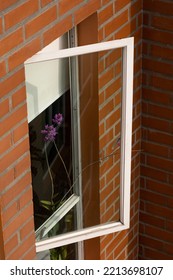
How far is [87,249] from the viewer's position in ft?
16.9

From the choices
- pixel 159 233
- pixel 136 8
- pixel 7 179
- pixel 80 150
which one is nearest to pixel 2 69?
pixel 7 179

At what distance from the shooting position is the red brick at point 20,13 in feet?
11.1

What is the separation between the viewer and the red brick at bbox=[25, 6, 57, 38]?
3.57 meters

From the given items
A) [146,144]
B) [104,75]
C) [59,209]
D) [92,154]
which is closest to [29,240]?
[59,209]

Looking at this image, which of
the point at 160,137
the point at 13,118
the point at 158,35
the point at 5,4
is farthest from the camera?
the point at 160,137

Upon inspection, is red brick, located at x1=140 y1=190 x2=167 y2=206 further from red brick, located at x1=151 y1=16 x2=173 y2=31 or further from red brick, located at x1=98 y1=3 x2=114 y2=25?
red brick, located at x1=98 y1=3 x2=114 y2=25

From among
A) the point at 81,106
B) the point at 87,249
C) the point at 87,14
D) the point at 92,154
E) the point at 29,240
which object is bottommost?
the point at 87,249

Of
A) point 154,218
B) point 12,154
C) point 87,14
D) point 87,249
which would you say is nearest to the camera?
point 12,154

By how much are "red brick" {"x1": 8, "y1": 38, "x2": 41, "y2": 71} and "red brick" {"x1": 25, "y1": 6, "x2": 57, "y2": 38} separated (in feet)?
0.20

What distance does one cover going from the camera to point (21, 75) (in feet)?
11.9

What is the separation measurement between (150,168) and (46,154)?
1291 mm

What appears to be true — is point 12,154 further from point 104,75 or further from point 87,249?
point 87,249

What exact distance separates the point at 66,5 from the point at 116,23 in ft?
2.33

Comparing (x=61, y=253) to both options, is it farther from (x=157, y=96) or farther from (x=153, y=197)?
(x=157, y=96)
